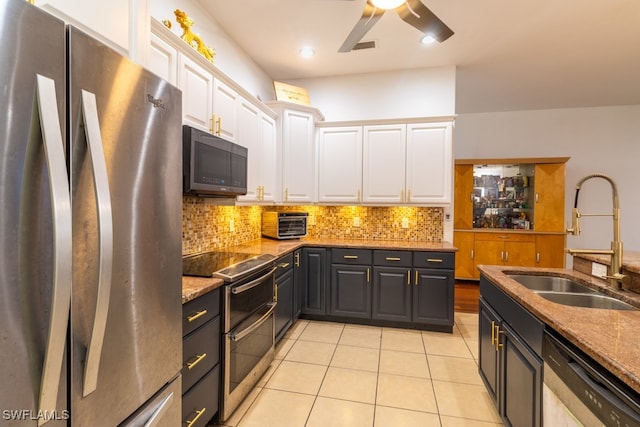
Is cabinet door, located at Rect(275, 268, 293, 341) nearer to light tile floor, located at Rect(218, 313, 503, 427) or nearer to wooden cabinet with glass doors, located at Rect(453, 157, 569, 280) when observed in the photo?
light tile floor, located at Rect(218, 313, 503, 427)

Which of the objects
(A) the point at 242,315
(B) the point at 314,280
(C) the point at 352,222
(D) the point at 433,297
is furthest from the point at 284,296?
(D) the point at 433,297

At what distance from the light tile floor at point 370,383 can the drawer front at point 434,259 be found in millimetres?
722

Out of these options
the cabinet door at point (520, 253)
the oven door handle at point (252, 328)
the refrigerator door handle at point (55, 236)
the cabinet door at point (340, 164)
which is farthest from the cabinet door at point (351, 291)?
the cabinet door at point (520, 253)

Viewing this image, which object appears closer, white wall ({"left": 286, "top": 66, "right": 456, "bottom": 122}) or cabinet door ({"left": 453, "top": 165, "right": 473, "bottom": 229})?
white wall ({"left": 286, "top": 66, "right": 456, "bottom": 122})

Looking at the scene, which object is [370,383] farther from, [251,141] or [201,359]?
[251,141]

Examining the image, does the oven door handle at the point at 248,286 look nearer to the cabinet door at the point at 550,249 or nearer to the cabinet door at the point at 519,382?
the cabinet door at the point at 519,382

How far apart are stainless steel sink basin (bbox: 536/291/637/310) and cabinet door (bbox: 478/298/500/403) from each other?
1.11 ft

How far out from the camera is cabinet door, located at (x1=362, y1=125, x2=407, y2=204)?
3.46 meters

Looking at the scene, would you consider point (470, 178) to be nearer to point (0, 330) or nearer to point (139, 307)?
point (139, 307)

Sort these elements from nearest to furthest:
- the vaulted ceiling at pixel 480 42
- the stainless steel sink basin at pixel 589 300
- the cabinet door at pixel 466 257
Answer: the stainless steel sink basin at pixel 589 300 → the vaulted ceiling at pixel 480 42 → the cabinet door at pixel 466 257

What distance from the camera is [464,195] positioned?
5.18 m

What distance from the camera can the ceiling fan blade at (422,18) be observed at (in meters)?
1.89

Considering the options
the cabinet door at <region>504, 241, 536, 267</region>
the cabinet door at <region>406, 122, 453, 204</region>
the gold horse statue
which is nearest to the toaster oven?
the cabinet door at <region>406, 122, 453, 204</region>

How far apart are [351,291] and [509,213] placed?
12.4 feet
